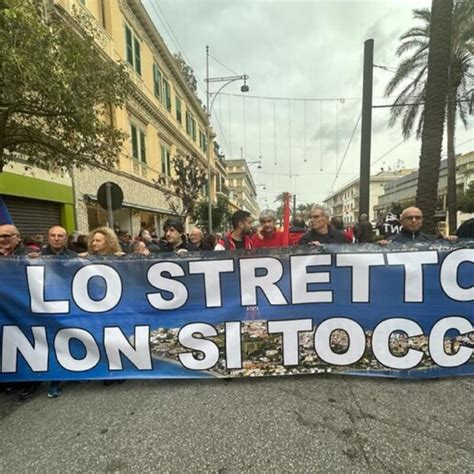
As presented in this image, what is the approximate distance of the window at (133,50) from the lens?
1580 centimetres

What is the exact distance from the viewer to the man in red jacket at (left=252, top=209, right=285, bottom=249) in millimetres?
4059

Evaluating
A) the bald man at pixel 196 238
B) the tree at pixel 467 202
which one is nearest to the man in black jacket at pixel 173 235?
the bald man at pixel 196 238

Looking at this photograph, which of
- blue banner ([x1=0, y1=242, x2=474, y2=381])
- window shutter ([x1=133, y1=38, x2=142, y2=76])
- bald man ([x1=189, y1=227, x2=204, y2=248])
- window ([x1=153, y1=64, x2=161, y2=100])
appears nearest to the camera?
blue banner ([x1=0, y1=242, x2=474, y2=381])

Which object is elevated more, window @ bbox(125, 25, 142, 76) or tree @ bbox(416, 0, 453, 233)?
window @ bbox(125, 25, 142, 76)

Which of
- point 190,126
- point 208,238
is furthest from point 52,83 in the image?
point 190,126

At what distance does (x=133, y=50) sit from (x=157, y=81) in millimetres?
3584

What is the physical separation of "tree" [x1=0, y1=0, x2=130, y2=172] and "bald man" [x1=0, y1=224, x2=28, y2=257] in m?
2.25

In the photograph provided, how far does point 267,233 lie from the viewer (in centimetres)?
412

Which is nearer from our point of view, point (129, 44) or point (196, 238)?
point (196, 238)

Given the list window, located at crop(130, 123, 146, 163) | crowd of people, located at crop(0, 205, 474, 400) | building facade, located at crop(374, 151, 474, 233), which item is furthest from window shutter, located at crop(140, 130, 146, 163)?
building facade, located at crop(374, 151, 474, 233)

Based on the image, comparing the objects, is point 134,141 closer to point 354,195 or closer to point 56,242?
point 56,242

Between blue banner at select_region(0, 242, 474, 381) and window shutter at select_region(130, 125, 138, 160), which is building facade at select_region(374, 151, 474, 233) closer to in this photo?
blue banner at select_region(0, 242, 474, 381)

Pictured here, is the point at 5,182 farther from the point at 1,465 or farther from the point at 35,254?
the point at 1,465

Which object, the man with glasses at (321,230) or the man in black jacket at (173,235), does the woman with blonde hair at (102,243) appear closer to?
Result: the man in black jacket at (173,235)
